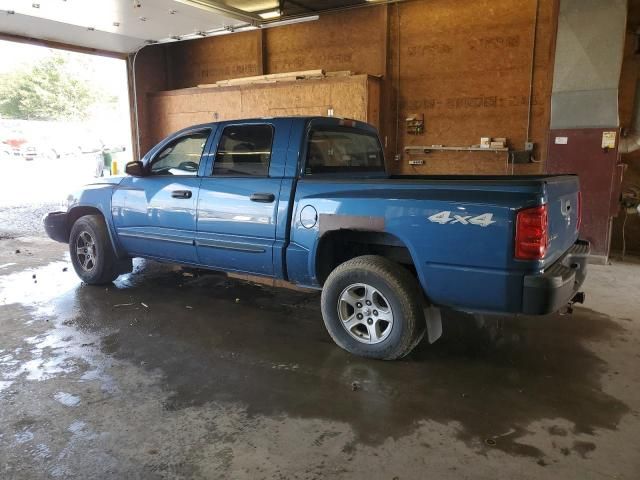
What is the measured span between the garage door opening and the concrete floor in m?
11.9

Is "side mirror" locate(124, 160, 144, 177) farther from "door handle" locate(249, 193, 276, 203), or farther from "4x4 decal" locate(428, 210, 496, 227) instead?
"4x4 decal" locate(428, 210, 496, 227)

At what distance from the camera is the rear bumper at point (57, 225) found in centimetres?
587

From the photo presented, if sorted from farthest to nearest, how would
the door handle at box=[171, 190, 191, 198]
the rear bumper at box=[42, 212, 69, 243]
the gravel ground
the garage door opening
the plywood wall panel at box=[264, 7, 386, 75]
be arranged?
the garage door opening, the gravel ground, the plywood wall panel at box=[264, 7, 386, 75], the rear bumper at box=[42, 212, 69, 243], the door handle at box=[171, 190, 191, 198]

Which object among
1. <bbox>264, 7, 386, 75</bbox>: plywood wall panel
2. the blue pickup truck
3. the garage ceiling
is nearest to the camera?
the blue pickup truck

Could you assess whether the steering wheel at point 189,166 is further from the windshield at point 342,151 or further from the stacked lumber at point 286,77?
the stacked lumber at point 286,77

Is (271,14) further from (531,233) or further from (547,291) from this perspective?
(547,291)

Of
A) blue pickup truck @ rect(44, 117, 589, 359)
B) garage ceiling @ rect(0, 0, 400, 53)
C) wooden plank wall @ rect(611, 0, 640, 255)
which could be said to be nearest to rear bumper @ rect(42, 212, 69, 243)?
blue pickup truck @ rect(44, 117, 589, 359)

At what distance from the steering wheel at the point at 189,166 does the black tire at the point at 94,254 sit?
134 centimetres

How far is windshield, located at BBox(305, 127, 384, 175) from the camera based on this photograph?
4.20 metres

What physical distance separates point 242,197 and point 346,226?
1.09 m

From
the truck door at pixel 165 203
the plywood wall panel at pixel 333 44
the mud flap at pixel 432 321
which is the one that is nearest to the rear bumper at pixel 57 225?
the truck door at pixel 165 203

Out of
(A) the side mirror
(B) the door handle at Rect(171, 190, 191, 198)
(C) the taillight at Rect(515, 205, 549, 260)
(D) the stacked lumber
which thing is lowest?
(C) the taillight at Rect(515, 205, 549, 260)

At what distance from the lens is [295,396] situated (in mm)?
3145

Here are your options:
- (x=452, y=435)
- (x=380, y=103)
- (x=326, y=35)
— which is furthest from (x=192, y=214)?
(x=326, y=35)
